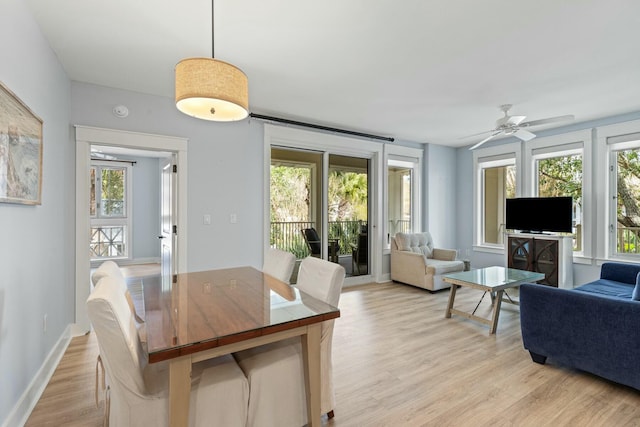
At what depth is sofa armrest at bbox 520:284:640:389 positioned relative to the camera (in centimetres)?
203

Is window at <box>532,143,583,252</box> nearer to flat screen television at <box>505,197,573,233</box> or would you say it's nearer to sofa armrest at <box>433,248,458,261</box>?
flat screen television at <box>505,197,573,233</box>

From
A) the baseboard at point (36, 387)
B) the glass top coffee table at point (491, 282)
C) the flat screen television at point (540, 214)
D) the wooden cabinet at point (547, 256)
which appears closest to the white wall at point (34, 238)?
the baseboard at point (36, 387)

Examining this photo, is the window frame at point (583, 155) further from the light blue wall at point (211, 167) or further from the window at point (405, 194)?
the light blue wall at point (211, 167)

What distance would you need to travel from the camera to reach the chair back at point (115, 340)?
1.17 metres

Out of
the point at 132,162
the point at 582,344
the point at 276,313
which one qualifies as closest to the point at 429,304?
the point at 582,344

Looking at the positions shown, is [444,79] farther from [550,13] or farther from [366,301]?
[366,301]

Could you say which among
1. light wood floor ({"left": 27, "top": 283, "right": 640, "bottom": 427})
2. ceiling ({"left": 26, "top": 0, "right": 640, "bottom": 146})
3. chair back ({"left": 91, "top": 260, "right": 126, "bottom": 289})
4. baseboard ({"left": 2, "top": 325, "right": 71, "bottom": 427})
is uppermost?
ceiling ({"left": 26, "top": 0, "right": 640, "bottom": 146})

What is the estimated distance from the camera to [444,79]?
10.1 ft

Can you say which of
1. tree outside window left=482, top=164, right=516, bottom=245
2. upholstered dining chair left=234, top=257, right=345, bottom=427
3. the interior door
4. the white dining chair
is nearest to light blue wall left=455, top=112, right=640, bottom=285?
tree outside window left=482, top=164, right=516, bottom=245

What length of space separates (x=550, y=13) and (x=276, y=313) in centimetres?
248

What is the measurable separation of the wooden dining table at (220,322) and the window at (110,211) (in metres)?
5.69

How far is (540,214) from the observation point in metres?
4.66

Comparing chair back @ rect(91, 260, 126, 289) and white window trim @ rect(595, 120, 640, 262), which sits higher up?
white window trim @ rect(595, 120, 640, 262)

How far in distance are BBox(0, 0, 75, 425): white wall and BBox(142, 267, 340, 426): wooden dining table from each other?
2.28 ft
